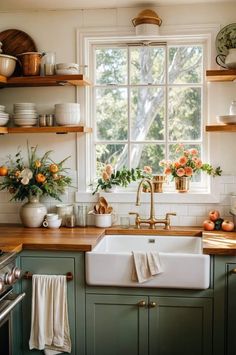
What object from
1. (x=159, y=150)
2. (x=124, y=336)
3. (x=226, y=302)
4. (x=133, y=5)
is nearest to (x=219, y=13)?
(x=133, y=5)

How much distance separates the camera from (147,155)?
360cm

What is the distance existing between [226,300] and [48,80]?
187 centimetres

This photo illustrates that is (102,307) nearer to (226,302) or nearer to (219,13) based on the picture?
(226,302)

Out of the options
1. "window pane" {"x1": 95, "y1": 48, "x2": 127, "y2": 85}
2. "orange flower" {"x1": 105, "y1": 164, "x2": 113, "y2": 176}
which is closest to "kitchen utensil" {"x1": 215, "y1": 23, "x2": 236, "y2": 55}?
"window pane" {"x1": 95, "y1": 48, "x2": 127, "y2": 85}

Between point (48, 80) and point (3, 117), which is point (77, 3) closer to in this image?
point (48, 80)

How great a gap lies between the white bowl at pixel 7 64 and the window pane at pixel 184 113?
1169 mm

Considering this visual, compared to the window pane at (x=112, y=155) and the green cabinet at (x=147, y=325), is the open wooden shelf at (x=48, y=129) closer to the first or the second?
the window pane at (x=112, y=155)

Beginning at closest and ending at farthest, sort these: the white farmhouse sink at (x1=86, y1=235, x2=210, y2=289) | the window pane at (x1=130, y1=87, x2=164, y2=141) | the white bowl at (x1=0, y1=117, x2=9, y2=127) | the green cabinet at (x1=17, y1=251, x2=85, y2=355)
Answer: the white farmhouse sink at (x1=86, y1=235, x2=210, y2=289)
the green cabinet at (x1=17, y1=251, x2=85, y2=355)
the white bowl at (x1=0, y1=117, x2=9, y2=127)
the window pane at (x1=130, y1=87, x2=164, y2=141)

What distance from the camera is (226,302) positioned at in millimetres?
2771

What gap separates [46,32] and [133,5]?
0.68m

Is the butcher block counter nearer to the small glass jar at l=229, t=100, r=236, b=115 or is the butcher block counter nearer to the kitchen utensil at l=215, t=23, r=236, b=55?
the small glass jar at l=229, t=100, r=236, b=115

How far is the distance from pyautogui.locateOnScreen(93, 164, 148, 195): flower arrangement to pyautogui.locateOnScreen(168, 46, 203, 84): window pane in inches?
29.3

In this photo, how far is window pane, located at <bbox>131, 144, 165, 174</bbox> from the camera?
3.59 meters

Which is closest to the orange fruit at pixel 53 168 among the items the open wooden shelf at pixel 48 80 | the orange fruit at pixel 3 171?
the orange fruit at pixel 3 171
